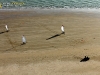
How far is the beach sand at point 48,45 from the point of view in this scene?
75.7ft

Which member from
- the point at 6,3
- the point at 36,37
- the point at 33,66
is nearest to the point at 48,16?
the point at 36,37

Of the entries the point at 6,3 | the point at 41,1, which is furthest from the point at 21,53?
the point at 41,1

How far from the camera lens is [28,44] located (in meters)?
29.5

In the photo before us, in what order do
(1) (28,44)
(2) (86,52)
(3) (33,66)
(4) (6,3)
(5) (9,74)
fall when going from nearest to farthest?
(5) (9,74), (3) (33,66), (2) (86,52), (1) (28,44), (4) (6,3)

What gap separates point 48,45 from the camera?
29.1 metres

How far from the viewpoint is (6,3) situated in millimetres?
56156

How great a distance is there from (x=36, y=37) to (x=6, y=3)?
27719mm

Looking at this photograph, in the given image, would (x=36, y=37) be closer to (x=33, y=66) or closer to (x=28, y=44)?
(x=28, y=44)

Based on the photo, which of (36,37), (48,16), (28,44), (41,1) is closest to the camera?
(28,44)

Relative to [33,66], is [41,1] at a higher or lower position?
higher

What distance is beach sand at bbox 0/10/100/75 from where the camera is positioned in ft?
75.7

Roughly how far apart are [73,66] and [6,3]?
1481 inches

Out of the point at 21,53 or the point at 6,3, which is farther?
the point at 6,3

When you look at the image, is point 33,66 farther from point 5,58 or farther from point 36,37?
point 36,37
